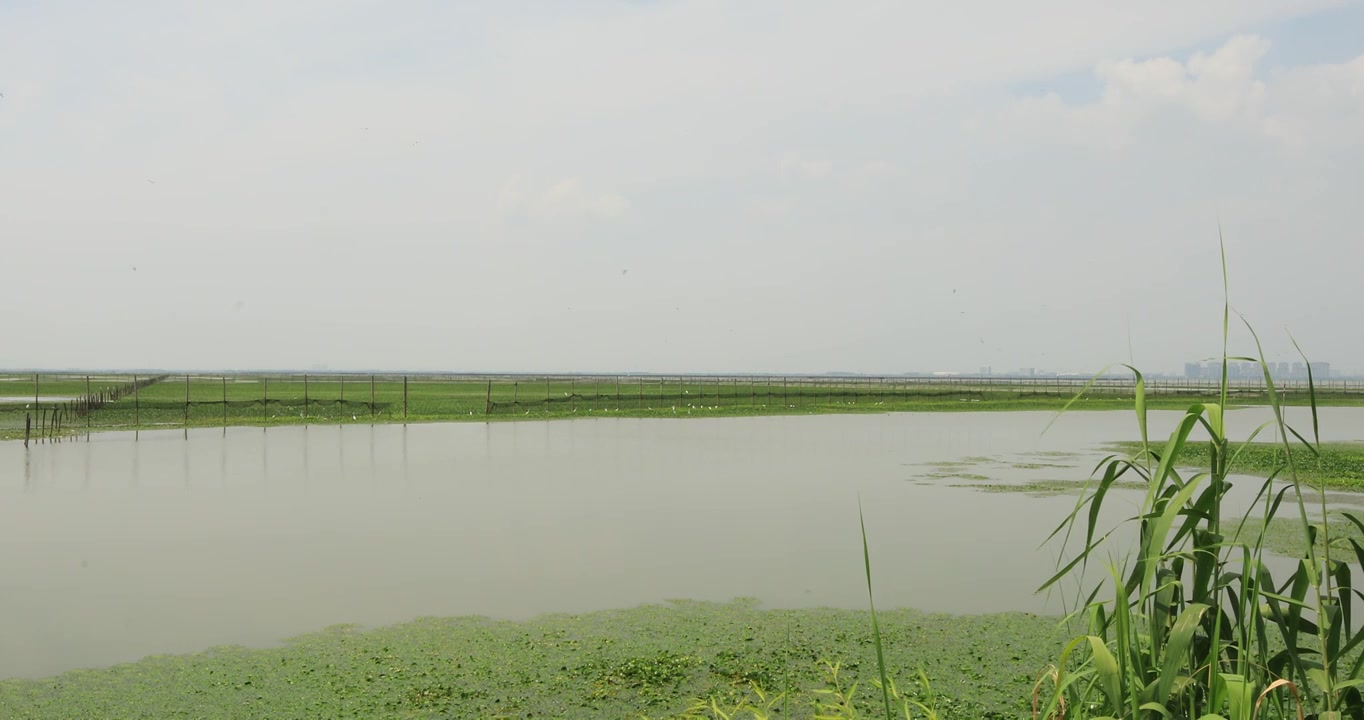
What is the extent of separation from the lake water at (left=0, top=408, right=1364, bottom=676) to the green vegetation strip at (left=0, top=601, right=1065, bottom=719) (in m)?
0.54

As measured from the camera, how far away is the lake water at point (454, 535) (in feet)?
26.5

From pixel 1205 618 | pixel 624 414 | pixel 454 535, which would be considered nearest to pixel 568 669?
Answer: pixel 1205 618

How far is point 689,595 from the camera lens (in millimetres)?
8523

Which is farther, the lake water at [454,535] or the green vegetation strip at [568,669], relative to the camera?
the lake water at [454,535]

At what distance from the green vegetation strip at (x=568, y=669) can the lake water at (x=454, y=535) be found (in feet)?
1.77

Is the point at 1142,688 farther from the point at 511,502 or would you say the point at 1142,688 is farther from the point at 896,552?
the point at 511,502

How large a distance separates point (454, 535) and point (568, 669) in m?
5.21

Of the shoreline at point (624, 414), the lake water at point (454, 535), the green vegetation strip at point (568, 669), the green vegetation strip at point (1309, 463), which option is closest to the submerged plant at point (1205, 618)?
the green vegetation strip at point (568, 669)

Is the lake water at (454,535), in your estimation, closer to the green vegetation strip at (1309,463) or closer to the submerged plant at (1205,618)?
the green vegetation strip at (1309,463)

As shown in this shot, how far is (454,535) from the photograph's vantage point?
11219 mm

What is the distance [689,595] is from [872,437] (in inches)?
729

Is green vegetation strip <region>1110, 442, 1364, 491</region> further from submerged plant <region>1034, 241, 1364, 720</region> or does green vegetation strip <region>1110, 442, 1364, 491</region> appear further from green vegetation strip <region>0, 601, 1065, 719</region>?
submerged plant <region>1034, 241, 1364, 720</region>

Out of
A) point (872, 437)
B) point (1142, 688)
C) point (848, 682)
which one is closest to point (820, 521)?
point (848, 682)

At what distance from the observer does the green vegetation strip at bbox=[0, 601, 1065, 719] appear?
18.7 ft
